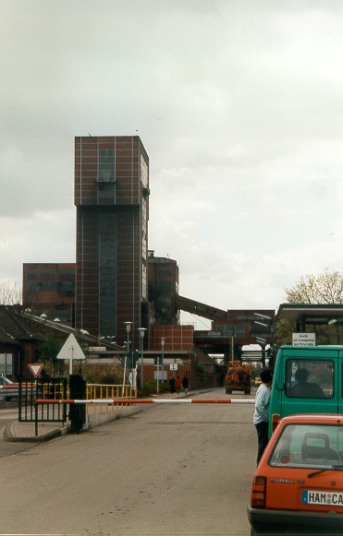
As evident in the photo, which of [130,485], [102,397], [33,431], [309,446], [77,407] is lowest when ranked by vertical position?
[102,397]

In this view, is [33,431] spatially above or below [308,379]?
below

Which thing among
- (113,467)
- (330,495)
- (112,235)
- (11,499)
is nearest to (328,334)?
(113,467)

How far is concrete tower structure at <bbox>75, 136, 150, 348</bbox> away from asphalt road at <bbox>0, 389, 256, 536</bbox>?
105078 mm

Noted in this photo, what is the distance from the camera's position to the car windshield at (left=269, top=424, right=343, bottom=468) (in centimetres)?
832

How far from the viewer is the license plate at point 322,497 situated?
26.3ft

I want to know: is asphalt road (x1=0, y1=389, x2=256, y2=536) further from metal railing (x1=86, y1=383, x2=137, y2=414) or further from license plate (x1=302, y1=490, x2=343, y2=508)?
metal railing (x1=86, y1=383, x2=137, y2=414)

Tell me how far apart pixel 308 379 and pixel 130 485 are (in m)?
2.97

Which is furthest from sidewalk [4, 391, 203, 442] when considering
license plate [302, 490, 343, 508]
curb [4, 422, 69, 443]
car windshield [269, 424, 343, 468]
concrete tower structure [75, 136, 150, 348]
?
concrete tower structure [75, 136, 150, 348]

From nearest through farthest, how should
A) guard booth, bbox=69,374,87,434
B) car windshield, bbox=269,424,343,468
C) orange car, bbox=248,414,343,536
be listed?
orange car, bbox=248,414,343,536 < car windshield, bbox=269,424,343,468 < guard booth, bbox=69,374,87,434

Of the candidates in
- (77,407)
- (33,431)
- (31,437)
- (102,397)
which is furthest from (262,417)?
(102,397)

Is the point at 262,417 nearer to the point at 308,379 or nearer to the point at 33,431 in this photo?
the point at 308,379

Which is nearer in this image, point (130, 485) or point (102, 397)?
point (130, 485)

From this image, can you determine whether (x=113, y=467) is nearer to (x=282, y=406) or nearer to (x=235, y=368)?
(x=282, y=406)

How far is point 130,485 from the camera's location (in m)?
13.8
